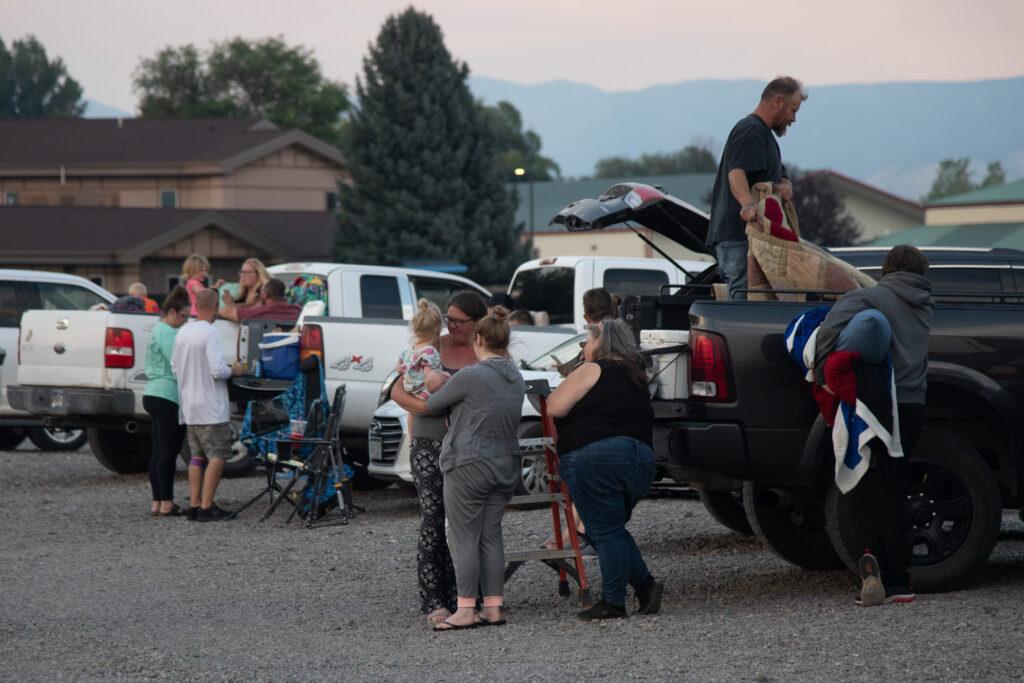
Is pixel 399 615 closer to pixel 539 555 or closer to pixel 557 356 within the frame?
pixel 539 555

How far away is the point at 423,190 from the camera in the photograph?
181 ft

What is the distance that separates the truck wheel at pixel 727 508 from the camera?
10.8 metres

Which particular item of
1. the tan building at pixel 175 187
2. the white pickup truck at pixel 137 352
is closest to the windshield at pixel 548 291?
the white pickup truck at pixel 137 352

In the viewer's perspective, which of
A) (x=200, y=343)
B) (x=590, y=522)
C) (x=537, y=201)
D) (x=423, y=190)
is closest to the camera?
(x=590, y=522)

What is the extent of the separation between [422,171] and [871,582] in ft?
159

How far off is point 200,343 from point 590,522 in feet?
17.9

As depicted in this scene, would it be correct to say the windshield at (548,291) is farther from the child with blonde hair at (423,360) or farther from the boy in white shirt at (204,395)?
the child with blonde hair at (423,360)

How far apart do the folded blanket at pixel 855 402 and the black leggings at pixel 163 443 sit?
654cm

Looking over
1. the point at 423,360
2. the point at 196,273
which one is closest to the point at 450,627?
the point at 423,360

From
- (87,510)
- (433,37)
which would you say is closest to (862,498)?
(87,510)

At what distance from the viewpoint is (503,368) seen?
819cm

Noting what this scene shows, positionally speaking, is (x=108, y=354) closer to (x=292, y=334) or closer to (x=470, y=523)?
(x=292, y=334)

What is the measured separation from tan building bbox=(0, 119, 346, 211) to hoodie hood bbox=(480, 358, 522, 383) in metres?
53.6

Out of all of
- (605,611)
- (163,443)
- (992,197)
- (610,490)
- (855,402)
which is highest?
(992,197)
